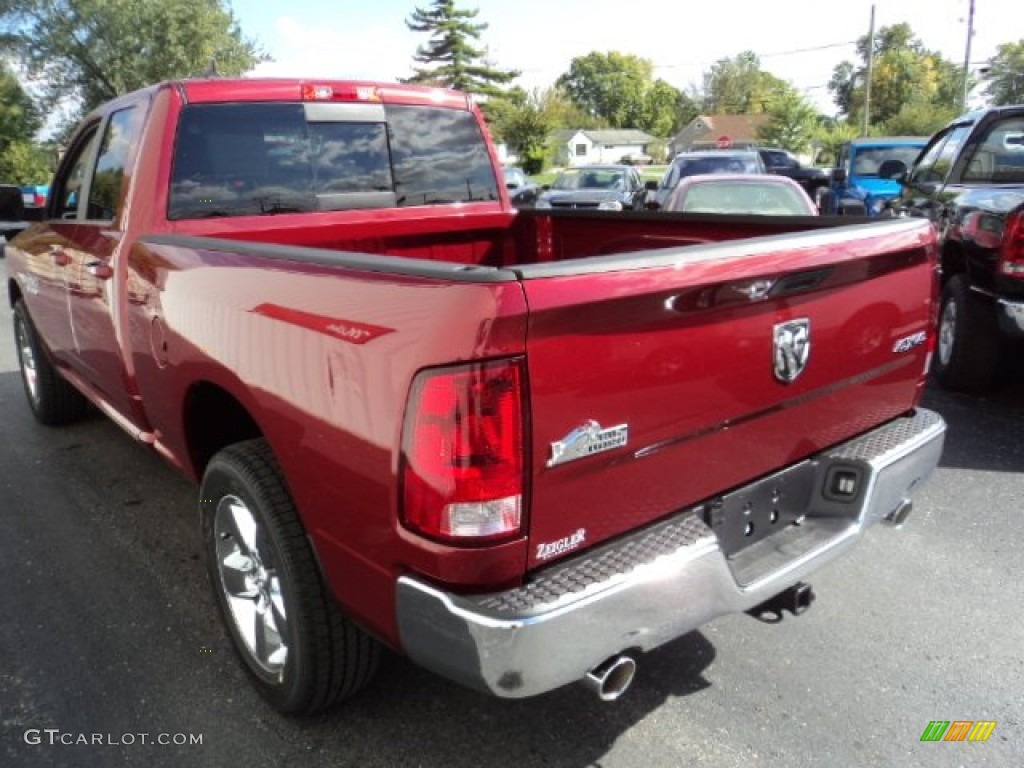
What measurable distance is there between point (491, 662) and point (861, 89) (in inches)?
4187

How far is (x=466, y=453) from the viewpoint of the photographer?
179cm

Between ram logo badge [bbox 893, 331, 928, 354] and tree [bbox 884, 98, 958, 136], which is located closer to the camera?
ram logo badge [bbox 893, 331, 928, 354]

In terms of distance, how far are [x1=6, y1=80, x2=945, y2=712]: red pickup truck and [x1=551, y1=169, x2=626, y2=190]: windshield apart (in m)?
16.1

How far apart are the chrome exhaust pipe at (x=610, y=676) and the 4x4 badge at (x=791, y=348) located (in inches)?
35.3

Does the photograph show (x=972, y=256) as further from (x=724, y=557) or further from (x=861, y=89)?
(x=861, y=89)

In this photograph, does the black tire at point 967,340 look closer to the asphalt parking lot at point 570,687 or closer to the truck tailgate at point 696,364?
the asphalt parking lot at point 570,687

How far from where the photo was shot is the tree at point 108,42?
39781 millimetres

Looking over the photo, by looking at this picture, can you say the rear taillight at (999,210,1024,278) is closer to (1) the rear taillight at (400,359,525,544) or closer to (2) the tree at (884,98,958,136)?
(1) the rear taillight at (400,359,525,544)

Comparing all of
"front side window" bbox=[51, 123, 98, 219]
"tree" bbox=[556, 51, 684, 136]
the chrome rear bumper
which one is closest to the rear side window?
the chrome rear bumper

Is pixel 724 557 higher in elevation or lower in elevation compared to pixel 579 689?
higher

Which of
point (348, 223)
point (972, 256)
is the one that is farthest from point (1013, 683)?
point (972, 256)

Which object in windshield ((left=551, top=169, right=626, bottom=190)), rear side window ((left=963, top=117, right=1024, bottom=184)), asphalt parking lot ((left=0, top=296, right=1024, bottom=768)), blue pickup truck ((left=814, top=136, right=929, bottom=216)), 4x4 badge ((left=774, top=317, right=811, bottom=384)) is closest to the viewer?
4x4 badge ((left=774, top=317, right=811, bottom=384))

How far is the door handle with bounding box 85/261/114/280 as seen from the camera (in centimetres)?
343

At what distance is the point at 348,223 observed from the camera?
3.77 m
